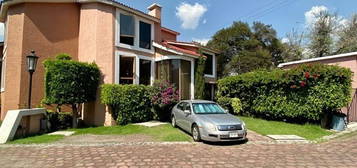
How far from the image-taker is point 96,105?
13406 millimetres

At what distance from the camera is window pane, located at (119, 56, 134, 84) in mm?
14443

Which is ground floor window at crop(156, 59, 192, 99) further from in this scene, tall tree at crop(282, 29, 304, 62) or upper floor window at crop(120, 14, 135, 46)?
tall tree at crop(282, 29, 304, 62)

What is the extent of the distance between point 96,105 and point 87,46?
12.1ft

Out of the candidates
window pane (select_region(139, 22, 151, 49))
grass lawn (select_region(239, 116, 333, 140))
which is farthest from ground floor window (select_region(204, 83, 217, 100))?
grass lawn (select_region(239, 116, 333, 140))

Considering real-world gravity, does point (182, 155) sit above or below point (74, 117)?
below

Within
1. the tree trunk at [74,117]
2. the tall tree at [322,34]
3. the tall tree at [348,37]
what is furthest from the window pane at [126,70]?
the tall tree at [322,34]

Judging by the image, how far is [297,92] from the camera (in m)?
12.1

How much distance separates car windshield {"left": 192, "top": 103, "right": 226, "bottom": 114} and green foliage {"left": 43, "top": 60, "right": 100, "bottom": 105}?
245 inches

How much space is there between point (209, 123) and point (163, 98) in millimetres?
5401

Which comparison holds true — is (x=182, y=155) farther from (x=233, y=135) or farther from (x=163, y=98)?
(x=163, y=98)

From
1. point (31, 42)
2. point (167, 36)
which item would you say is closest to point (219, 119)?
point (31, 42)

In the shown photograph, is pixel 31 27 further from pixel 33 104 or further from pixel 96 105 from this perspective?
pixel 96 105

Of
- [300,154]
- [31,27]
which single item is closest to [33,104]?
[31,27]

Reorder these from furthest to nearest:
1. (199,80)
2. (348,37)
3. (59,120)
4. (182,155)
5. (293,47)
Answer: (293,47)
(348,37)
(199,80)
(59,120)
(182,155)
